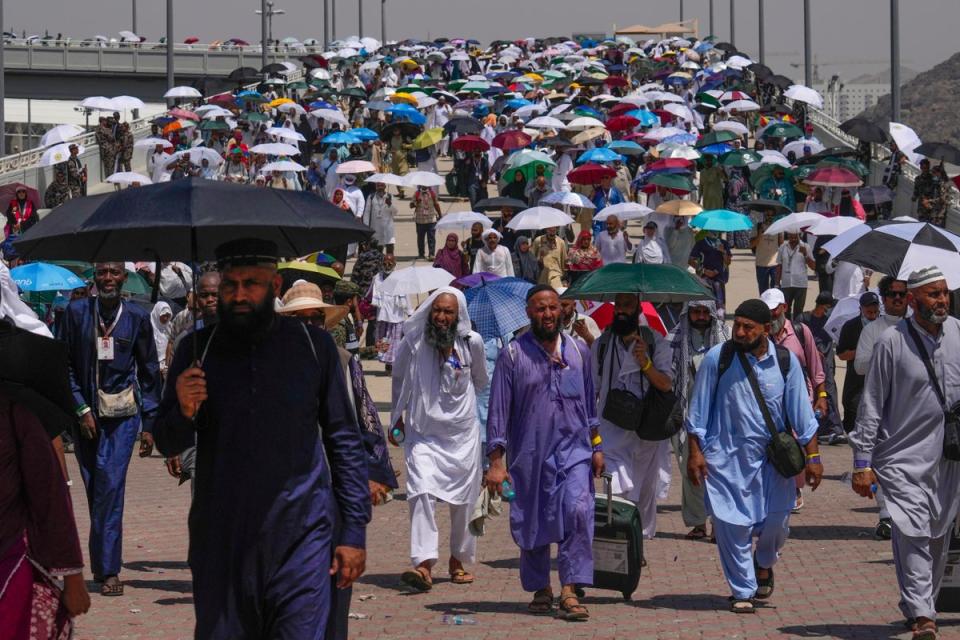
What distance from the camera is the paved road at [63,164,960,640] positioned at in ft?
29.2

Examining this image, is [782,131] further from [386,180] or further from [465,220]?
[465,220]

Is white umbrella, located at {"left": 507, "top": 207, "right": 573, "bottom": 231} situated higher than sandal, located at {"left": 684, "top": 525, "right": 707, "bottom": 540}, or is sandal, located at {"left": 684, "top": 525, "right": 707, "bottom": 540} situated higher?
white umbrella, located at {"left": 507, "top": 207, "right": 573, "bottom": 231}

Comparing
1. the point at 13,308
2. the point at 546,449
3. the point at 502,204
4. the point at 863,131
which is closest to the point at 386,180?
the point at 502,204

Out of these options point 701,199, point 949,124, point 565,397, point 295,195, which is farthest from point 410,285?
point 949,124

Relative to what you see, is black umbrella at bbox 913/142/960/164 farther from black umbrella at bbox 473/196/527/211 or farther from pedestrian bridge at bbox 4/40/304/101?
pedestrian bridge at bbox 4/40/304/101

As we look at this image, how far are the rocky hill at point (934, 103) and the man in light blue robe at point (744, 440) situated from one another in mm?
99892

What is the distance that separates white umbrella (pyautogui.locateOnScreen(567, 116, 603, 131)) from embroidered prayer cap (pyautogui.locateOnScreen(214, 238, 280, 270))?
93.8 feet

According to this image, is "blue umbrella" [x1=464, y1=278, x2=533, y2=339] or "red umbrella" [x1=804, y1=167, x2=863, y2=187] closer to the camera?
"blue umbrella" [x1=464, y1=278, x2=533, y2=339]

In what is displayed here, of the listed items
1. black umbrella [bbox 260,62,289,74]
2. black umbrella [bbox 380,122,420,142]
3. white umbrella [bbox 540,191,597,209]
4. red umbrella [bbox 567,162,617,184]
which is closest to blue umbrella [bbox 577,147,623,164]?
red umbrella [bbox 567,162,617,184]

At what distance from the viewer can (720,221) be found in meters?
20.8

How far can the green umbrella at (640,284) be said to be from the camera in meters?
10.7

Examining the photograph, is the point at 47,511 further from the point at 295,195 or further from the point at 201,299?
the point at 201,299

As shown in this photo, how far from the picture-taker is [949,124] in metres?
116

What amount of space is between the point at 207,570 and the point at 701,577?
5.31m
